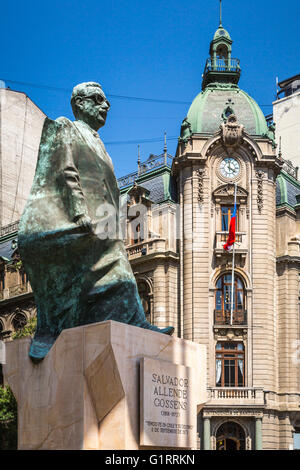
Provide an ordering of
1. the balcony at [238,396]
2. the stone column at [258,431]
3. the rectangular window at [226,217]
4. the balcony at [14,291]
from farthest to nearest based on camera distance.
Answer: the balcony at [14,291], the rectangular window at [226,217], the balcony at [238,396], the stone column at [258,431]

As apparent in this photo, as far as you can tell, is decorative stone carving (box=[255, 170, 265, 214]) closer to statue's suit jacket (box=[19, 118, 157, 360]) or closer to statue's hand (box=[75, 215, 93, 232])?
statue's suit jacket (box=[19, 118, 157, 360])

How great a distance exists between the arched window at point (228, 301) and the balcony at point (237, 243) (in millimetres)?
1338

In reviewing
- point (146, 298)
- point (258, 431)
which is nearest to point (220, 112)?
point (146, 298)

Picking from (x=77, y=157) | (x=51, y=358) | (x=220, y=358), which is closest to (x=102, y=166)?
(x=77, y=157)

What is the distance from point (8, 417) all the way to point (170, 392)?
26167mm

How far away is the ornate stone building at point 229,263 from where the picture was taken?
41.3 metres

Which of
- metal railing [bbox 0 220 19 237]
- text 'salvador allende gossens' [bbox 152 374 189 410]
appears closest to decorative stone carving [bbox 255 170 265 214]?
metal railing [bbox 0 220 19 237]

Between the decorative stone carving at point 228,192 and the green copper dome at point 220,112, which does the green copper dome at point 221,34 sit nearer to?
the green copper dome at point 220,112

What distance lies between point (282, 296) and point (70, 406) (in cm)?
3470

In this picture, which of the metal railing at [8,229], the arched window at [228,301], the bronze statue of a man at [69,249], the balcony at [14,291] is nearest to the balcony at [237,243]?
the arched window at [228,301]

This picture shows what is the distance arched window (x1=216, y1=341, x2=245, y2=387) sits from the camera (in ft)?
137

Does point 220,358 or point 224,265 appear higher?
point 224,265
